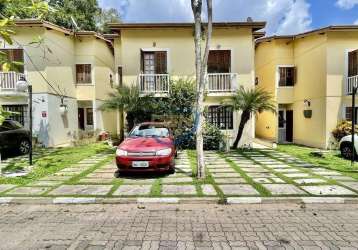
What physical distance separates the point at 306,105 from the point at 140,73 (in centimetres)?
1034

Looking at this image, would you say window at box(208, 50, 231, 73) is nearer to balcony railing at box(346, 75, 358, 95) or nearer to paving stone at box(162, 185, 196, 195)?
balcony railing at box(346, 75, 358, 95)

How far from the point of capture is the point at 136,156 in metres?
8.09

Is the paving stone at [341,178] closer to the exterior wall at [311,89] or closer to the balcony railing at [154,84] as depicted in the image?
the exterior wall at [311,89]

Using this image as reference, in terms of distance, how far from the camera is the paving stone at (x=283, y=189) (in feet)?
21.9

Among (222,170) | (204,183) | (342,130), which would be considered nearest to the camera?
(204,183)

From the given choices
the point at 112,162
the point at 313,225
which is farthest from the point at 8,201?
the point at 313,225

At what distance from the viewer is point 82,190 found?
7.05 m

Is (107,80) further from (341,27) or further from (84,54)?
(341,27)

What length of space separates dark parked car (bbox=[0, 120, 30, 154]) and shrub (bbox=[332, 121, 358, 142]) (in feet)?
52.5

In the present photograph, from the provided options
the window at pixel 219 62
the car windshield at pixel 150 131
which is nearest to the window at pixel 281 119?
the window at pixel 219 62

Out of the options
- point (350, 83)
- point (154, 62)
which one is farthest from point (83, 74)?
point (350, 83)

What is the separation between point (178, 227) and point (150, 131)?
5.36 meters

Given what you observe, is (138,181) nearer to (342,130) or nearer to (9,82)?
(342,130)

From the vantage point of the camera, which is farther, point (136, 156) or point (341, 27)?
point (341, 27)
